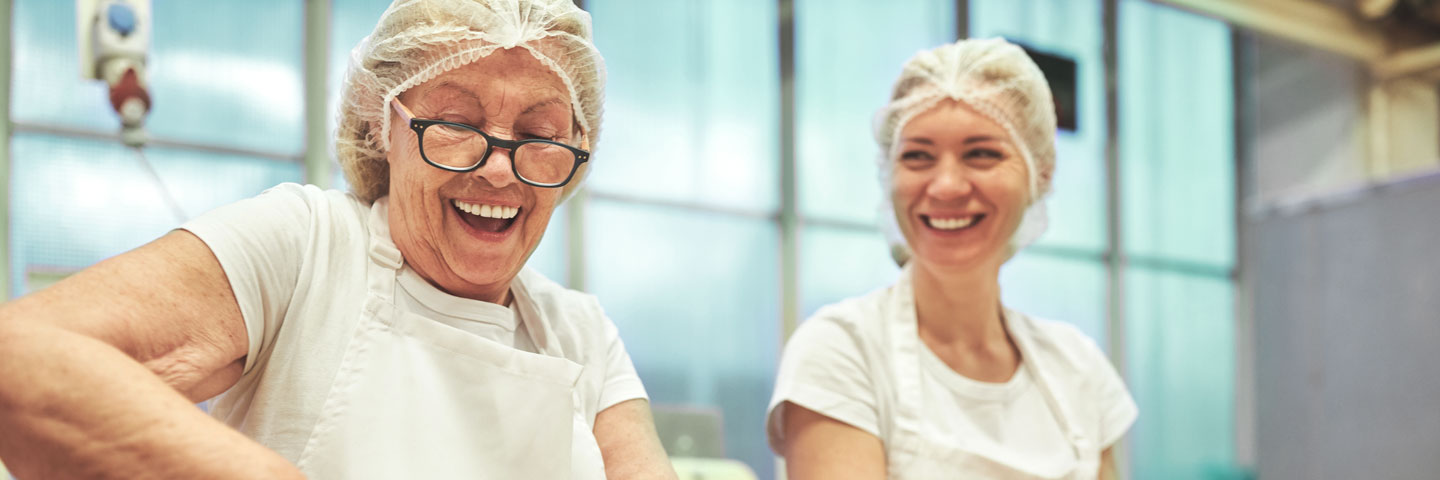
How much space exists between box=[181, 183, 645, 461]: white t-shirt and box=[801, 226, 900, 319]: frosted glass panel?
4.31m

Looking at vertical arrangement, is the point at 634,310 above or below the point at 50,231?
below

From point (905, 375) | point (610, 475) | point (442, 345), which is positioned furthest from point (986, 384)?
point (442, 345)

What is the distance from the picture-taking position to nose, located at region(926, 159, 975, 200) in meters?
1.87

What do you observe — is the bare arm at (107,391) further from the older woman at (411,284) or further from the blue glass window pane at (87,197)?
the blue glass window pane at (87,197)

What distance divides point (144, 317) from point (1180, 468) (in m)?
6.64

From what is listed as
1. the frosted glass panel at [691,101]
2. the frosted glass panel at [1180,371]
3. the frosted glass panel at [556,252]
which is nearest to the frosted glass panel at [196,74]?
the frosted glass panel at [556,252]

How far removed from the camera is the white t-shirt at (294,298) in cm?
112

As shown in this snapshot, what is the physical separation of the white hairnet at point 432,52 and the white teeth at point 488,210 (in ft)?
0.43

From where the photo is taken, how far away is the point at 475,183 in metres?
1.23

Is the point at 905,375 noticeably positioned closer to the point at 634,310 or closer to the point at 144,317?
the point at 144,317

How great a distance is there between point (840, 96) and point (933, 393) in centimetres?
395

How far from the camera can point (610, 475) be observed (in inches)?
54.9

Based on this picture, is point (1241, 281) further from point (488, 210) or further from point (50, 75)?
point (488, 210)

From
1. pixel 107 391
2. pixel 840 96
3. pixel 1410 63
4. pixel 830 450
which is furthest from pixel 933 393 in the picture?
pixel 1410 63
